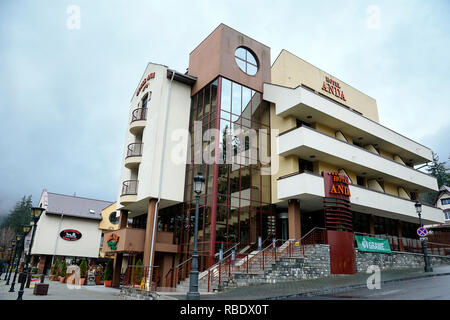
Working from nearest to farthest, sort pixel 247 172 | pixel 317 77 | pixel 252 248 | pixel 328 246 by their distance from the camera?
pixel 328 246 → pixel 252 248 → pixel 247 172 → pixel 317 77

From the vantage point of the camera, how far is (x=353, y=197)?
70.0 ft

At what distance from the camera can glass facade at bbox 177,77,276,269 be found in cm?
1922

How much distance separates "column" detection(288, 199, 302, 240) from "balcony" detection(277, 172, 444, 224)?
0.55 meters

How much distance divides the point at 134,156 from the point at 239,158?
26.7 ft

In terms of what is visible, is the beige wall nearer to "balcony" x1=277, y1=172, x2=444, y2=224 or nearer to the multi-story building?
the multi-story building

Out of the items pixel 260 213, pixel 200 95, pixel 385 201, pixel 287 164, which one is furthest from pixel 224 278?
pixel 385 201

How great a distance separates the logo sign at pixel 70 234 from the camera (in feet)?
118

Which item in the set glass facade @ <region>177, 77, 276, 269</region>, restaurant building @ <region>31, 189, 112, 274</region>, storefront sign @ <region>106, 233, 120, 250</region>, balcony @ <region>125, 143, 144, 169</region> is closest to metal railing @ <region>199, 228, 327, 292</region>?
glass facade @ <region>177, 77, 276, 269</region>

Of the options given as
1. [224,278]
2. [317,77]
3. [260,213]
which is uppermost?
[317,77]

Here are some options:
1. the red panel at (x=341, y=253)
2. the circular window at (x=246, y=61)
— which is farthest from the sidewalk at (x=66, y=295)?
the circular window at (x=246, y=61)

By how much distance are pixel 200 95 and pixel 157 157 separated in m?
5.66

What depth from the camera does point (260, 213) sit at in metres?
21.0

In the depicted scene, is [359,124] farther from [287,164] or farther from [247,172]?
[247,172]

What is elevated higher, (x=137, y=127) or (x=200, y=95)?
(x=200, y=95)
